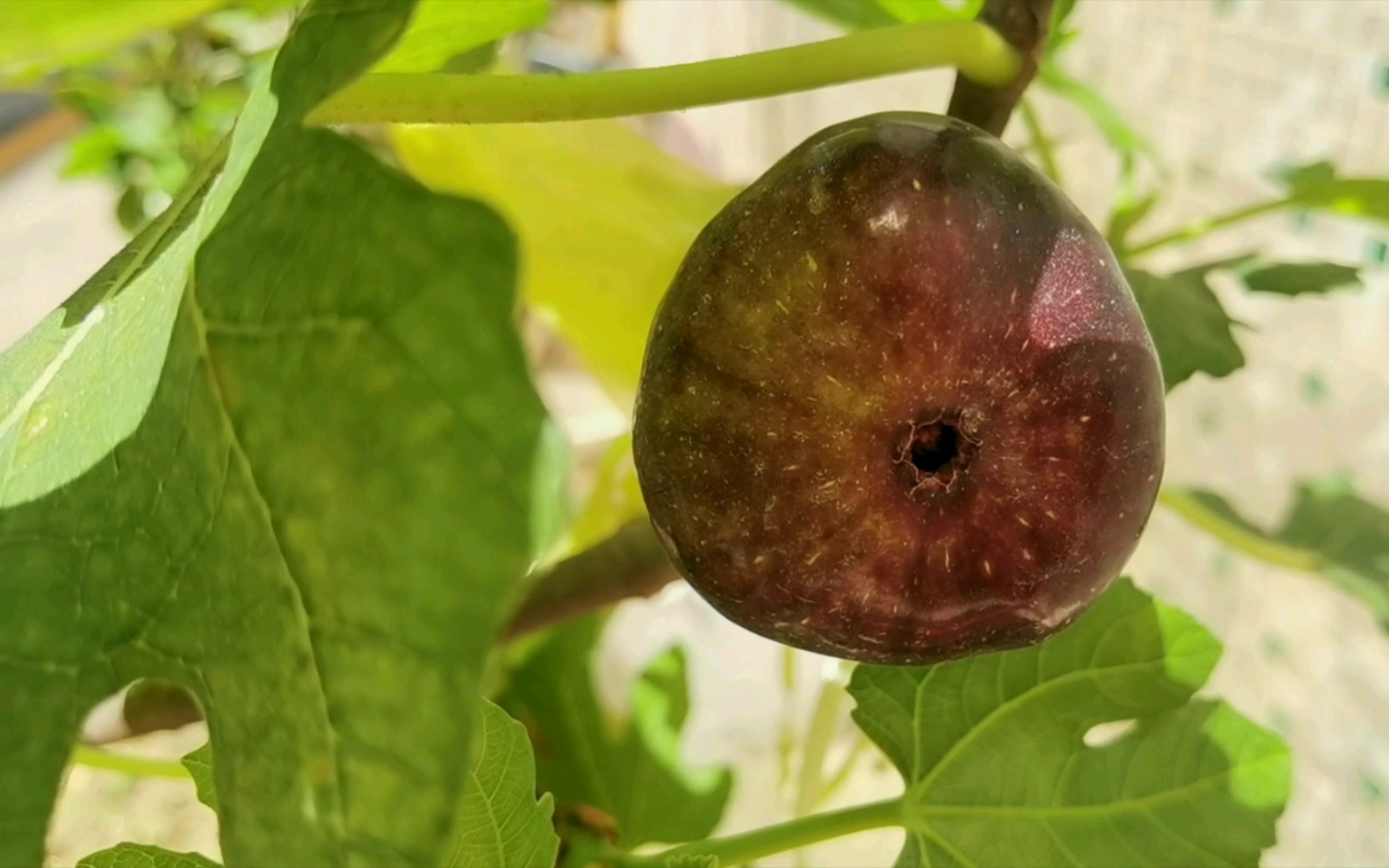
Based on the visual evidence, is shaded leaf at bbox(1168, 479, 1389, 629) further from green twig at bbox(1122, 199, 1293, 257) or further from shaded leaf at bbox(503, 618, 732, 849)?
shaded leaf at bbox(503, 618, 732, 849)

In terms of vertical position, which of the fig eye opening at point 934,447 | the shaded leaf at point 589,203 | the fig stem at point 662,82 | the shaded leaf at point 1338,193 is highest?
the fig stem at point 662,82

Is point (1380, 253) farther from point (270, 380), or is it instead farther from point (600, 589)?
point (270, 380)

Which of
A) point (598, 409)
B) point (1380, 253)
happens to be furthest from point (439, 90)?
point (598, 409)

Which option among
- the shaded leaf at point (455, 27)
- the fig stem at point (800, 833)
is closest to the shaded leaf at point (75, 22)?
the shaded leaf at point (455, 27)

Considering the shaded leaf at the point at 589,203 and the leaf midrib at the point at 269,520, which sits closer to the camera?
the leaf midrib at the point at 269,520

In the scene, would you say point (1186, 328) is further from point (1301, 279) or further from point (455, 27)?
point (455, 27)

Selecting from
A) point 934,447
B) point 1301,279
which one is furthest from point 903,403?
point 1301,279

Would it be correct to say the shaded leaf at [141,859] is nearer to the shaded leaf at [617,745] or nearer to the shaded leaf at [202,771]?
the shaded leaf at [202,771]
